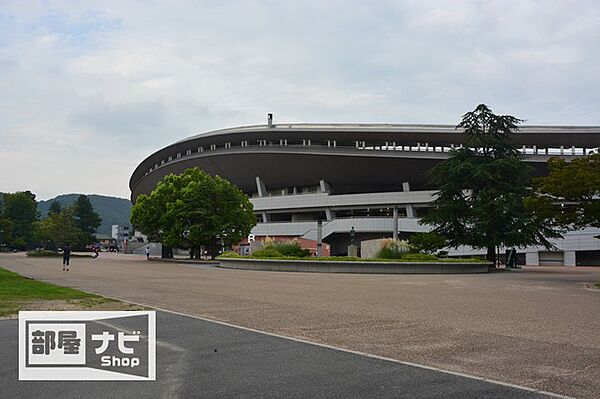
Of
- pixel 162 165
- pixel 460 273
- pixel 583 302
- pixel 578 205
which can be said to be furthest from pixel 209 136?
pixel 583 302

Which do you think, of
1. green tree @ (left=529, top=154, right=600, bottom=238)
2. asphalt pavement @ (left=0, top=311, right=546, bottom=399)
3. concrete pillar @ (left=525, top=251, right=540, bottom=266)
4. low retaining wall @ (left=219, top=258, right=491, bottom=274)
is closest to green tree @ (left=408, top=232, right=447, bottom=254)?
low retaining wall @ (left=219, top=258, right=491, bottom=274)

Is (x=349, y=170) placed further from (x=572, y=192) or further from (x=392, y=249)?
(x=572, y=192)

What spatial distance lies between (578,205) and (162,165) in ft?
239

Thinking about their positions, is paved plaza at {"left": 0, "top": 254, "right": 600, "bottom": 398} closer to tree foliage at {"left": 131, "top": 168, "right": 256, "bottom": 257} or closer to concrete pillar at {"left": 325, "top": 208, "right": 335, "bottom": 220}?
tree foliage at {"left": 131, "top": 168, "right": 256, "bottom": 257}

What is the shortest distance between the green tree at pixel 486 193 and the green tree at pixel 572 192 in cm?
1056

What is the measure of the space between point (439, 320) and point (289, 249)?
24.6 metres

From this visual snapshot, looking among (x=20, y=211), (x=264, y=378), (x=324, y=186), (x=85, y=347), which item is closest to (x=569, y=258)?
(x=324, y=186)

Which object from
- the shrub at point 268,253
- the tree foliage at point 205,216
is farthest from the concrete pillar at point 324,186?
the shrub at point 268,253

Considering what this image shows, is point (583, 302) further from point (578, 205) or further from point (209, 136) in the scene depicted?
point (209, 136)

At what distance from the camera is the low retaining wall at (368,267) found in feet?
96.2

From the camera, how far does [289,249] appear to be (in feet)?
118

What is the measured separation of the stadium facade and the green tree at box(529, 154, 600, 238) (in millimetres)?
31733

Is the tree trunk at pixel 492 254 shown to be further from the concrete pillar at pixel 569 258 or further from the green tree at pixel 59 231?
the green tree at pixel 59 231

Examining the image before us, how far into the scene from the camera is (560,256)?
54.8m
